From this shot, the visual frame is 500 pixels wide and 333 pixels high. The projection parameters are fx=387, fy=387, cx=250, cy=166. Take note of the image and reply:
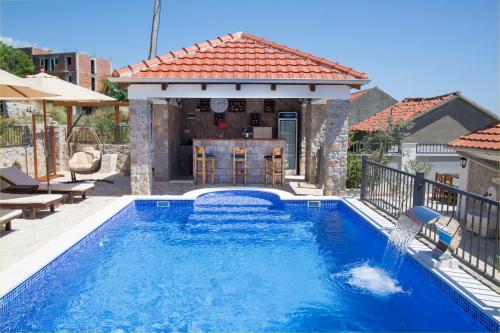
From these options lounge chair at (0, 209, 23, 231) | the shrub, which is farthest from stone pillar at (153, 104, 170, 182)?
lounge chair at (0, 209, 23, 231)

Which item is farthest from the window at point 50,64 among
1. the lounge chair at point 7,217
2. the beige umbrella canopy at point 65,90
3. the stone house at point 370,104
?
the lounge chair at point 7,217

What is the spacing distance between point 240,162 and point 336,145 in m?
3.82

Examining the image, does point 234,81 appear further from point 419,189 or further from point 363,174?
point 419,189

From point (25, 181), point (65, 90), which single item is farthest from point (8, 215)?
point (65, 90)

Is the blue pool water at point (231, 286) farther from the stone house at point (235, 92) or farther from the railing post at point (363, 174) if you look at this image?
the stone house at point (235, 92)

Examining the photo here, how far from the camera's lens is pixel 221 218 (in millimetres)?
9969

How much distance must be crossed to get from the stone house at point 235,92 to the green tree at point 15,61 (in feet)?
149

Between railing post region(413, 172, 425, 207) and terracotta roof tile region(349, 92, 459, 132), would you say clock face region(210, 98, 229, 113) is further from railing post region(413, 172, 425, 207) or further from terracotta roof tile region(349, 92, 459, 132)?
terracotta roof tile region(349, 92, 459, 132)

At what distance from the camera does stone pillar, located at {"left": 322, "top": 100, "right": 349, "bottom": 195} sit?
11.3 m

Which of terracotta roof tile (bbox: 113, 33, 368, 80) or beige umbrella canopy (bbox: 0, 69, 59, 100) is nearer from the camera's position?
beige umbrella canopy (bbox: 0, 69, 59, 100)

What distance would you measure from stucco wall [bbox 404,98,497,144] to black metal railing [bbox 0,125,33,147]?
69.0 feet

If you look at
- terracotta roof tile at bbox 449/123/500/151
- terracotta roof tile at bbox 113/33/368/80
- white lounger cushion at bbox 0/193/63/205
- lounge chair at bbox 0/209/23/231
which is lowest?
lounge chair at bbox 0/209/23/231

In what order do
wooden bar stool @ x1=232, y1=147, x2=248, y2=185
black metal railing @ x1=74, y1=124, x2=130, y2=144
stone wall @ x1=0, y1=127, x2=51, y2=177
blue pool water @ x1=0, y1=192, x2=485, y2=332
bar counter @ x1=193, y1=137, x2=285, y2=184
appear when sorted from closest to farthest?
blue pool water @ x1=0, y1=192, x2=485, y2=332, stone wall @ x1=0, y1=127, x2=51, y2=177, wooden bar stool @ x1=232, y1=147, x2=248, y2=185, bar counter @ x1=193, y1=137, x2=285, y2=184, black metal railing @ x1=74, y1=124, x2=130, y2=144

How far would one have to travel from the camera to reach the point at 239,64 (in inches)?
453
